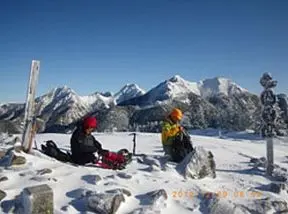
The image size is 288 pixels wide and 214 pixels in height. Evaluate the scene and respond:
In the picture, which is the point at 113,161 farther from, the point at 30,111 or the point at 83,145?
the point at 30,111

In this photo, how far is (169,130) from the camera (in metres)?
10.5

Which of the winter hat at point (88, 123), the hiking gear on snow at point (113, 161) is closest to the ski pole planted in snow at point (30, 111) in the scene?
the winter hat at point (88, 123)

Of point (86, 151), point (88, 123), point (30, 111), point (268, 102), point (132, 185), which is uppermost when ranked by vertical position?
point (268, 102)

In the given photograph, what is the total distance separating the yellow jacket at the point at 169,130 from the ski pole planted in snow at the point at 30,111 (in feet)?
12.8

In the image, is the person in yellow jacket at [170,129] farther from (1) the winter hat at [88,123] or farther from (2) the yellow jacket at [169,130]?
(1) the winter hat at [88,123]

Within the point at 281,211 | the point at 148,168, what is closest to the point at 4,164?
the point at 148,168

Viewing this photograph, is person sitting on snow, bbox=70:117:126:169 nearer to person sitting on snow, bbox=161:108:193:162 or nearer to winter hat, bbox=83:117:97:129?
winter hat, bbox=83:117:97:129

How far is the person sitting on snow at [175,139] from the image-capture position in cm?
1002

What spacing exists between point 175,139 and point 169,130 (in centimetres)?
44

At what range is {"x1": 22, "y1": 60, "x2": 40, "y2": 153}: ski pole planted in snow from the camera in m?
8.94

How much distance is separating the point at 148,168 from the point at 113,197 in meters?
2.52

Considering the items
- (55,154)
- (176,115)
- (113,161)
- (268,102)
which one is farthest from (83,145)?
(268,102)
